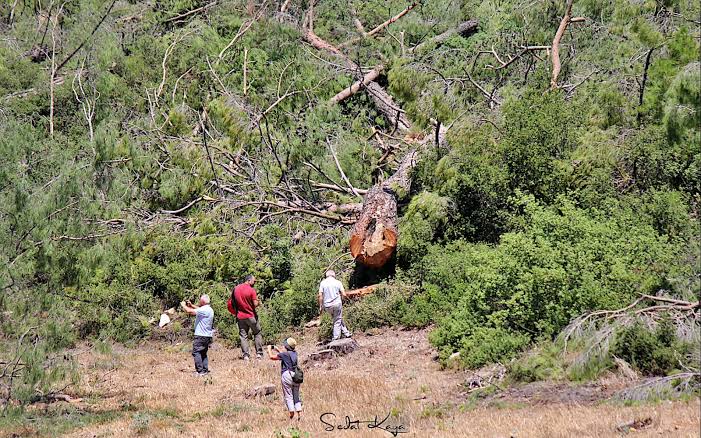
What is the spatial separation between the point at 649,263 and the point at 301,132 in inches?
332

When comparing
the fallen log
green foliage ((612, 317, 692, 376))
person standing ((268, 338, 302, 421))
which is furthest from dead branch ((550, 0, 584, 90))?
person standing ((268, 338, 302, 421))

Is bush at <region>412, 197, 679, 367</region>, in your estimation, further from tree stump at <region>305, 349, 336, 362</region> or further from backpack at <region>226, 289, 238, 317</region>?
backpack at <region>226, 289, 238, 317</region>

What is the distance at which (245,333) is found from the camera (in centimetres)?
1379

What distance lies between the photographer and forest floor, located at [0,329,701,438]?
27.6 feet

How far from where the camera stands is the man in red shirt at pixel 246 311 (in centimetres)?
1355

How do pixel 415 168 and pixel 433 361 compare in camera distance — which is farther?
pixel 415 168

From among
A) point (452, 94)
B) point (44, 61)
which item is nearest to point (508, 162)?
point (452, 94)

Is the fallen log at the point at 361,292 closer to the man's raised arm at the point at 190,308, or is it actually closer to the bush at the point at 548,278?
the bush at the point at 548,278

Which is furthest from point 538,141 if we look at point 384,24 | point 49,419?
point 384,24

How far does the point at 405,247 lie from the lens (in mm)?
14680

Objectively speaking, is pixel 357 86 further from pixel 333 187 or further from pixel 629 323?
pixel 629 323

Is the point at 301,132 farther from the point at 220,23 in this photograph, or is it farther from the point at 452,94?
the point at 220,23

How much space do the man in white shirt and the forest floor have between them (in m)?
0.45

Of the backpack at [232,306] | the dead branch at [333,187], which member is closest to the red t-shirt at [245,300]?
the backpack at [232,306]
